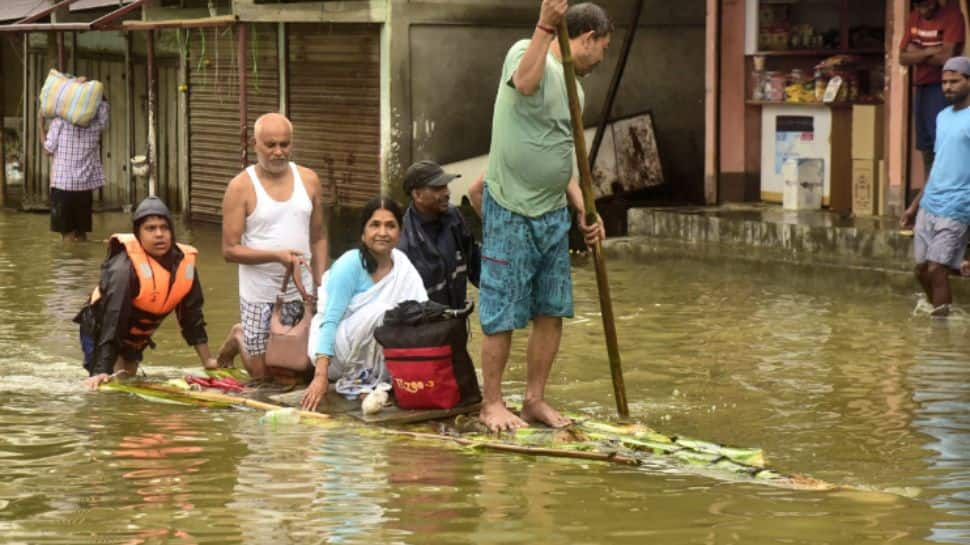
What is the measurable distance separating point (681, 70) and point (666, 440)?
13049 millimetres

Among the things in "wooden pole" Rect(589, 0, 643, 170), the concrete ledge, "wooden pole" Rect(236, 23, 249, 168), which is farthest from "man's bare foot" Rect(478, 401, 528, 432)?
"wooden pole" Rect(236, 23, 249, 168)

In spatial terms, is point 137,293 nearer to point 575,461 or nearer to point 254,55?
point 575,461

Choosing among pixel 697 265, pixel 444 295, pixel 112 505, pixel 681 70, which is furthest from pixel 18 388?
pixel 681 70

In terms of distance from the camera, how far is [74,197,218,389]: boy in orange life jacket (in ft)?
28.3

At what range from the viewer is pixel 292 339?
846cm

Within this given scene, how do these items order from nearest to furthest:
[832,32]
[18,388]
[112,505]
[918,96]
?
[112,505]
[18,388]
[918,96]
[832,32]

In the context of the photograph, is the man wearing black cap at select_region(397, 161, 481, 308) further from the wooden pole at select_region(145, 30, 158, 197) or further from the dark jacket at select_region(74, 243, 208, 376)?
the wooden pole at select_region(145, 30, 158, 197)

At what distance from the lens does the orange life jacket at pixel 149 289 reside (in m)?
8.72

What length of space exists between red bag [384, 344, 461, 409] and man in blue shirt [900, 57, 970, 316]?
4.69 meters

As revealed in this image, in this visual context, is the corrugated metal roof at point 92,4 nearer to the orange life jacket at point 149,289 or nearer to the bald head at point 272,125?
the orange life jacket at point 149,289

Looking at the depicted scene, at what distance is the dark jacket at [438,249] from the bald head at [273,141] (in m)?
0.72

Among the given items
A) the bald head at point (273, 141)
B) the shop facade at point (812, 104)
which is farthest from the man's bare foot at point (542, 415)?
the shop facade at point (812, 104)

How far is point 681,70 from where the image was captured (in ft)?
65.7

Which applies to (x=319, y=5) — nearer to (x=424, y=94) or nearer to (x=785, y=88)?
(x=424, y=94)
